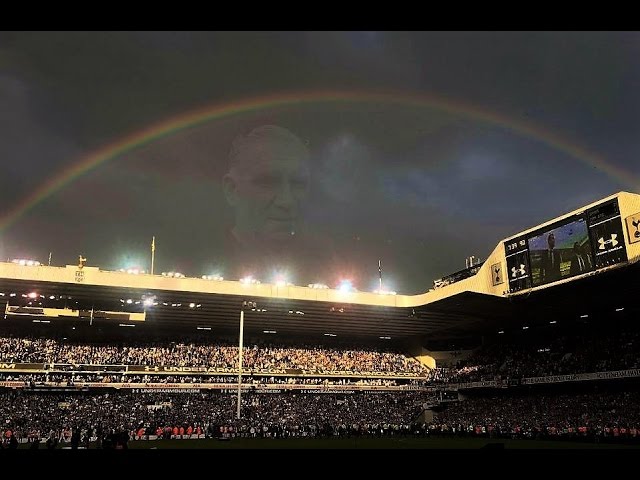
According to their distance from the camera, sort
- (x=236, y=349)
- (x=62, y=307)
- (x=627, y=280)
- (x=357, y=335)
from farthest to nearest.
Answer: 1. (x=357, y=335)
2. (x=236, y=349)
3. (x=62, y=307)
4. (x=627, y=280)

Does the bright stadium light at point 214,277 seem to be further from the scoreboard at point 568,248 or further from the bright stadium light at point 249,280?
the scoreboard at point 568,248

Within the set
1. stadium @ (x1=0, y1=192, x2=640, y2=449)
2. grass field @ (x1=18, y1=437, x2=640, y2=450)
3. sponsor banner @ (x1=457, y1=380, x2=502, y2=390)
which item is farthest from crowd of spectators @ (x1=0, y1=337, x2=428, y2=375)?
grass field @ (x1=18, y1=437, x2=640, y2=450)

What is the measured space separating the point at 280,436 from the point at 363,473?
149 feet

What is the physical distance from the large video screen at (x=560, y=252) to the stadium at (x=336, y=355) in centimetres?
12

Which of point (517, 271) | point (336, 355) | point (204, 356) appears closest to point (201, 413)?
point (204, 356)

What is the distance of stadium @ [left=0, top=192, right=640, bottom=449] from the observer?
145 ft

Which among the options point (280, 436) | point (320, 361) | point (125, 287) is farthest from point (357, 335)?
point (125, 287)

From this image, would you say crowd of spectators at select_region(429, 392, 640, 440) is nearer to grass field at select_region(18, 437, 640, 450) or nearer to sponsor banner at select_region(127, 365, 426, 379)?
grass field at select_region(18, 437, 640, 450)

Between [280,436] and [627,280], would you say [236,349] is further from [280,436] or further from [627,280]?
[627,280]

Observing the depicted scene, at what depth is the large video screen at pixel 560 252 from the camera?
4091cm

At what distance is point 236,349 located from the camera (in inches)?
2645

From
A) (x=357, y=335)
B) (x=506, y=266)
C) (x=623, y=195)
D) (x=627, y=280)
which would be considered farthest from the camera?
(x=357, y=335)

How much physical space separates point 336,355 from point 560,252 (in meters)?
35.8

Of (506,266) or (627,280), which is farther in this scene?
(506,266)
